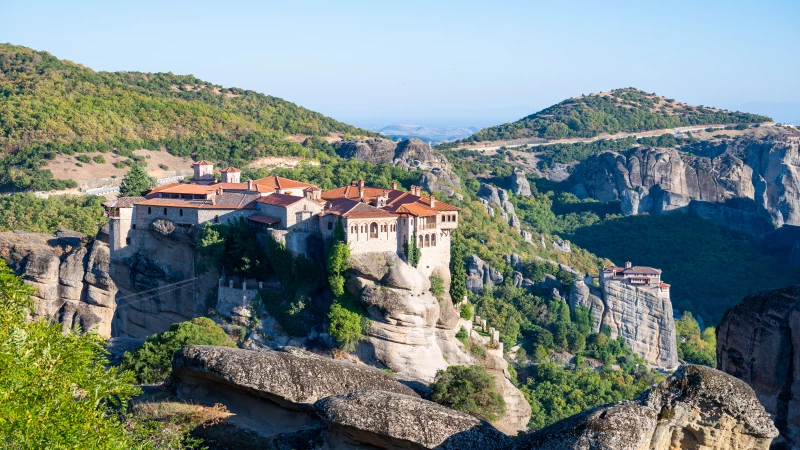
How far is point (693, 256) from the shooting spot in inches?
4183

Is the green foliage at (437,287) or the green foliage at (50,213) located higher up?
the green foliage at (50,213)

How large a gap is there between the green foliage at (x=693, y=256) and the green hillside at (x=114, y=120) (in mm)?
35695

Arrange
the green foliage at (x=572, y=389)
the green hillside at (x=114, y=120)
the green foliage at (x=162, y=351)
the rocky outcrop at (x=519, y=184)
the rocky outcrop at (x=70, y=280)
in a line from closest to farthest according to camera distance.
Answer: the green foliage at (x=162, y=351) → the rocky outcrop at (x=70, y=280) → the green foliage at (x=572, y=389) → the green hillside at (x=114, y=120) → the rocky outcrop at (x=519, y=184)

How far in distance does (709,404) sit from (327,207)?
34.9m

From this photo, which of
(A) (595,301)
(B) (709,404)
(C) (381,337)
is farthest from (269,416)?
(A) (595,301)

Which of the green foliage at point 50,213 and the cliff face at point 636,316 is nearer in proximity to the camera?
the green foliage at point 50,213

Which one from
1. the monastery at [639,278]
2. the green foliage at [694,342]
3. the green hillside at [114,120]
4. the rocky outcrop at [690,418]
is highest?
the green hillside at [114,120]

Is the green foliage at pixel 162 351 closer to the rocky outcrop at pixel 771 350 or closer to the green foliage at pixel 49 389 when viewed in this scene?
the green foliage at pixel 49 389

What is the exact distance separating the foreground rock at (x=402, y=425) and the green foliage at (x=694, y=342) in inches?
2279

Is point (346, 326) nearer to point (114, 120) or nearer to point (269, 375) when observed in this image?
point (269, 375)

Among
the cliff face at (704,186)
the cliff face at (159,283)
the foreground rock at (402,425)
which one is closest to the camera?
the foreground rock at (402,425)

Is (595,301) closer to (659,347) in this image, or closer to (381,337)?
(659,347)

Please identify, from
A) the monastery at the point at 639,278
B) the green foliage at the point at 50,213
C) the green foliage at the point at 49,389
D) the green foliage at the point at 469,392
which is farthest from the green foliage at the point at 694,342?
the green foliage at the point at 49,389

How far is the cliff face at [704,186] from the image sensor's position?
121 meters
